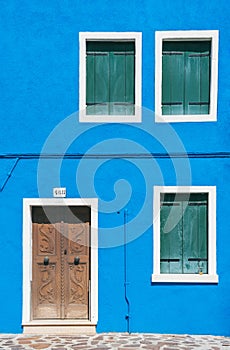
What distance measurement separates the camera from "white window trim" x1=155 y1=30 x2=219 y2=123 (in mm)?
8859

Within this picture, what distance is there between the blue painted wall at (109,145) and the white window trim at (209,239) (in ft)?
0.31

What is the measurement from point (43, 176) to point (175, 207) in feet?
7.89

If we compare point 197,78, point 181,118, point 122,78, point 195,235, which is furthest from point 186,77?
point 195,235

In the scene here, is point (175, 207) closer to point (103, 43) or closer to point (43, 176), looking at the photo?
point (43, 176)

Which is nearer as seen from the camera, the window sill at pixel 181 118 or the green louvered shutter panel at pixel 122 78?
the window sill at pixel 181 118

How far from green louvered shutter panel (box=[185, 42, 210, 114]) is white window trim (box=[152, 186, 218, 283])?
139cm

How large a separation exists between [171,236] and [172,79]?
280 cm

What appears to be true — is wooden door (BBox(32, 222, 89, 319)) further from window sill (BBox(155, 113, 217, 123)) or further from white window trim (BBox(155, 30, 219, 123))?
white window trim (BBox(155, 30, 219, 123))

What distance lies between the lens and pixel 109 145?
8.92 m

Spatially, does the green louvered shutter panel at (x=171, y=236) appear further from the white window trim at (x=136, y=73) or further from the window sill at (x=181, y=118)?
the white window trim at (x=136, y=73)

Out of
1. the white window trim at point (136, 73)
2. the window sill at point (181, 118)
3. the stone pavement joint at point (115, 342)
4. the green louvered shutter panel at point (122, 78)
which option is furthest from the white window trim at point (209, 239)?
the green louvered shutter panel at point (122, 78)

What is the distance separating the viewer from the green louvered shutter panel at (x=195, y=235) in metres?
8.98

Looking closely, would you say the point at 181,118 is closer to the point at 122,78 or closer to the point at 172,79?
the point at 172,79

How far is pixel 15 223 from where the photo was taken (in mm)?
8977
